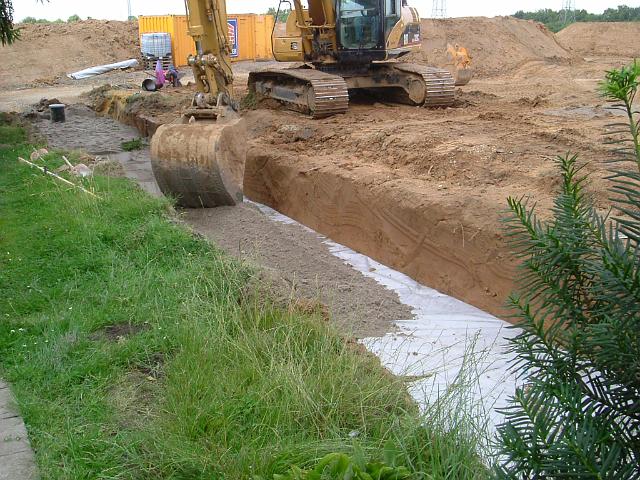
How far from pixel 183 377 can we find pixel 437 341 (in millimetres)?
2568

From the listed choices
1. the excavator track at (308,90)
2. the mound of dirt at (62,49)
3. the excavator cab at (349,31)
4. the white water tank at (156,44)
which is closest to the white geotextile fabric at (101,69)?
the mound of dirt at (62,49)

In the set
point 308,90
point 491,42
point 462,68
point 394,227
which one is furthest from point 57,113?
point 491,42

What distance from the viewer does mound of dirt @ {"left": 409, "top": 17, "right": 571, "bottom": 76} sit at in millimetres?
28516

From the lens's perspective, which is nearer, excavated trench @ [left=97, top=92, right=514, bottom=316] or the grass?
the grass

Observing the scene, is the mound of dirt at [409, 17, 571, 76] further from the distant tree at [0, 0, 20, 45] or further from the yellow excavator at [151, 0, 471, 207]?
the distant tree at [0, 0, 20, 45]

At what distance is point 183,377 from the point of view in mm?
4285

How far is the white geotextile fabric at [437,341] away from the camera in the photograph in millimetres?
5078

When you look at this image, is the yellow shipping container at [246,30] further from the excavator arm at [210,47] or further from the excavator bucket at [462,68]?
the excavator arm at [210,47]

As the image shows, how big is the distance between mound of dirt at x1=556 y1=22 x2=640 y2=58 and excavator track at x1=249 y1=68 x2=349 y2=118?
68.2 ft

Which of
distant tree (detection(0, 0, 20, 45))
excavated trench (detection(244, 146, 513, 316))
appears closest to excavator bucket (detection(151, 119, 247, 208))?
excavated trench (detection(244, 146, 513, 316))

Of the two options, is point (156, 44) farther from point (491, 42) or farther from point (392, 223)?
point (392, 223)

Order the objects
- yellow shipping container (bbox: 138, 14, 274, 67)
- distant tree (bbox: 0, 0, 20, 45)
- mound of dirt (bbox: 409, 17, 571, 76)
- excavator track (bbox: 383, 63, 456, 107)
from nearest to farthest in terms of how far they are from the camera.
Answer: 1. excavator track (bbox: 383, 63, 456, 107)
2. distant tree (bbox: 0, 0, 20, 45)
3. mound of dirt (bbox: 409, 17, 571, 76)
4. yellow shipping container (bbox: 138, 14, 274, 67)

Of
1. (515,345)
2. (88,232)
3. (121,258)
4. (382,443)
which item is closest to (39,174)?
(88,232)

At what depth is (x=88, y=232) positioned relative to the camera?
734 cm
